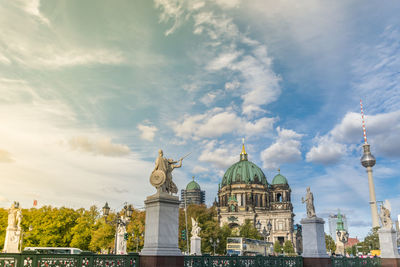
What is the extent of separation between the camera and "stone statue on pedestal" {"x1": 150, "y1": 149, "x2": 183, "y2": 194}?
1457 centimetres

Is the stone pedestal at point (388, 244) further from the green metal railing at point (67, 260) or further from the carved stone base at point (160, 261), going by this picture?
the green metal railing at point (67, 260)

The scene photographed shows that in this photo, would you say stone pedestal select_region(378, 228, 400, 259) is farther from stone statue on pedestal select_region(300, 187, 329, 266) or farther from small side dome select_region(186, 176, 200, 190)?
small side dome select_region(186, 176, 200, 190)

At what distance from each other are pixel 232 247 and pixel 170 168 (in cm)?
4555

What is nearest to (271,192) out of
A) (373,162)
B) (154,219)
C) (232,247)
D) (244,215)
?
(244,215)

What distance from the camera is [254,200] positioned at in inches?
5256

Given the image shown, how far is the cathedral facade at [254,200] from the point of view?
126750mm

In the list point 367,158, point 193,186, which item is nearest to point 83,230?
point 367,158

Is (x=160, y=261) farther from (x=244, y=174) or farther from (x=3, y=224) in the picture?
(x=244, y=174)

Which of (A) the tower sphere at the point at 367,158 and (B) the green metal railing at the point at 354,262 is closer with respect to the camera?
(B) the green metal railing at the point at 354,262

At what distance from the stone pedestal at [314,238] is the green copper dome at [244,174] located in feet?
382

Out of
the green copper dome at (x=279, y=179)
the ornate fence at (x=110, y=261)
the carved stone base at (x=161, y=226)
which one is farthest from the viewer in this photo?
the green copper dome at (x=279, y=179)

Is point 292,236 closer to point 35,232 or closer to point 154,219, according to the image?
point 35,232

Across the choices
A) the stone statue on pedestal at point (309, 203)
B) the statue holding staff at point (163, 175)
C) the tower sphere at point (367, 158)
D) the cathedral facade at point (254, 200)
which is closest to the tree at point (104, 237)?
the stone statue on pedestal at point (309, 203)

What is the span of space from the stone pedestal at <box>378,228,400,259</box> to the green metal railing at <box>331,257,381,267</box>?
1390 mm
